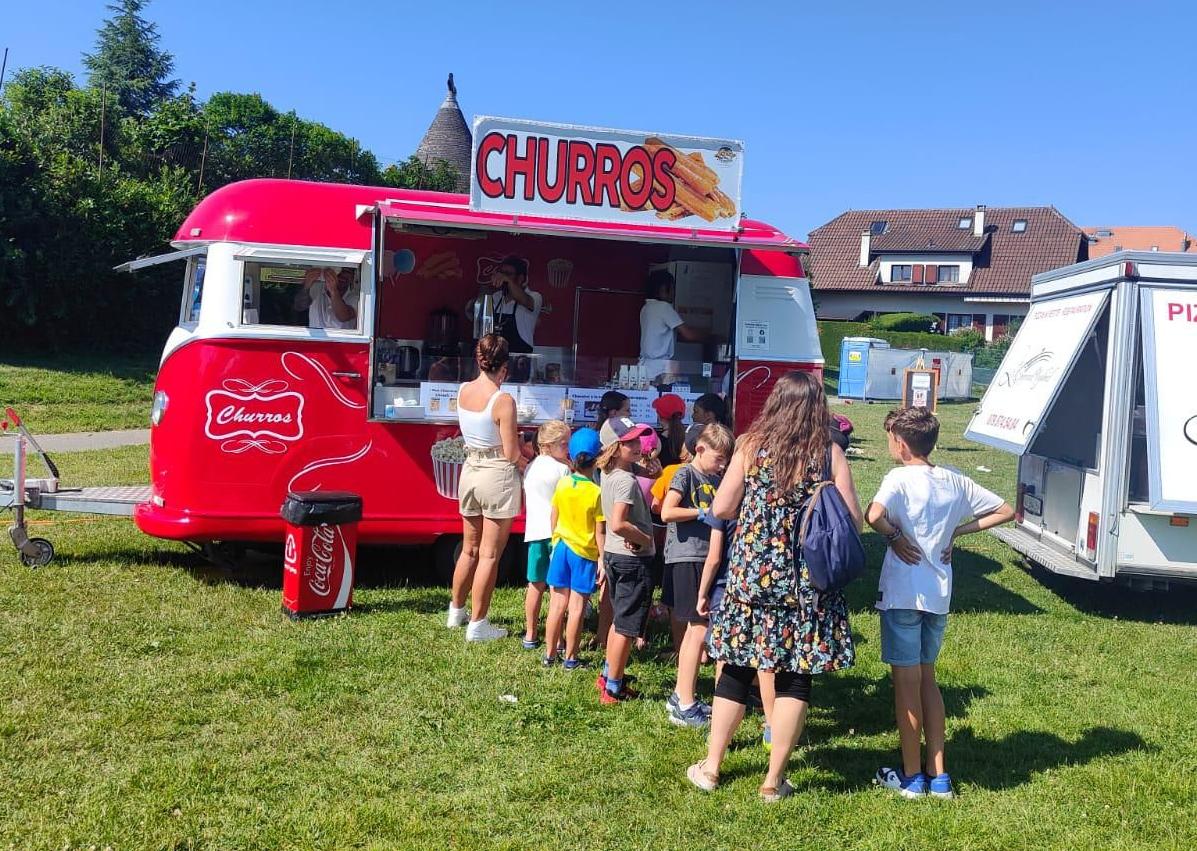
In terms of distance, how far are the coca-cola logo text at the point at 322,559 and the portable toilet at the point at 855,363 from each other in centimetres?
2519

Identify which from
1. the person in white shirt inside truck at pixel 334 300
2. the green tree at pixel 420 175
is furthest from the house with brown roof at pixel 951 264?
the person in white shirt inside truck at pixel 334 300

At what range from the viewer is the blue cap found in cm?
550

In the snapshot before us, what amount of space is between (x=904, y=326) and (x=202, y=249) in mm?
41588

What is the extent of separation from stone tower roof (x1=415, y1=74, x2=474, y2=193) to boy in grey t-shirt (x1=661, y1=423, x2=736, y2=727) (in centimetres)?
2763

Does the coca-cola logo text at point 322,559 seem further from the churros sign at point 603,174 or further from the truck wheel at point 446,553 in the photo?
the churros sign at point 603,174

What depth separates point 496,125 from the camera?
6914 mm

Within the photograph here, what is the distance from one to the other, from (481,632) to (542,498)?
95 centimetres

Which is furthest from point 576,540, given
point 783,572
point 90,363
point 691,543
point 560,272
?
point 90,363

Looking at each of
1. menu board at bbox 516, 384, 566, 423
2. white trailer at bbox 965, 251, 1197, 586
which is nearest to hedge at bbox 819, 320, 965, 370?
white trailer at bbox 965, 251, 1197, 586

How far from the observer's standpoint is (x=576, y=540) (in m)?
5.48

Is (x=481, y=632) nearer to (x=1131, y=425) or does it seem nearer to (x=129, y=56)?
(x=1131, y=425)

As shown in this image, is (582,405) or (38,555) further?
(582,405)

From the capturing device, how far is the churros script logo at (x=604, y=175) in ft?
22.9

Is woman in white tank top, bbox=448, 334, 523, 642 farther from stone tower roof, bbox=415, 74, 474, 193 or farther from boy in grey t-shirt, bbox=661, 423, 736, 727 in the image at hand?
stone tower roof, bbox=415, 74, 474, 193
